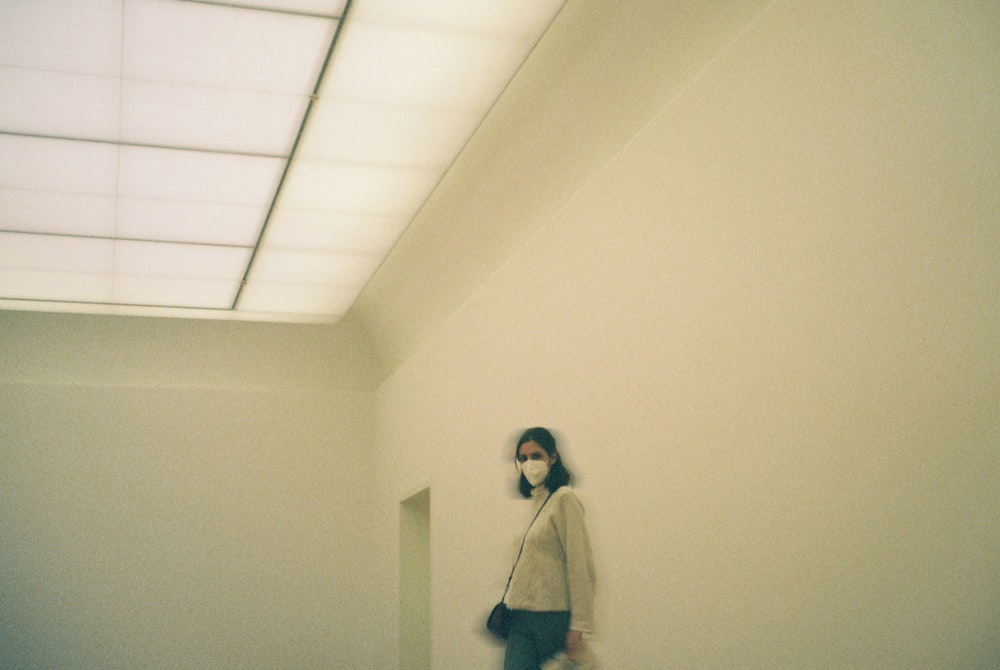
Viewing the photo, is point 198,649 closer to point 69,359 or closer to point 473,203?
point 69,359

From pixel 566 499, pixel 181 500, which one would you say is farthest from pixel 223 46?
pixel 181 500

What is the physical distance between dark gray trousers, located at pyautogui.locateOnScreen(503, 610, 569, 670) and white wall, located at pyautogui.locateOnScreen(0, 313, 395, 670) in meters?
7.72

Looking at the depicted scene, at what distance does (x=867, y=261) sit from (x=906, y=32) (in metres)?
1.04

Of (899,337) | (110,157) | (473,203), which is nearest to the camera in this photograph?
(899,337)

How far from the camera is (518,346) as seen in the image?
877cm

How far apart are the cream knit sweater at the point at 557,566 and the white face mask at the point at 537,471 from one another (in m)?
0.17

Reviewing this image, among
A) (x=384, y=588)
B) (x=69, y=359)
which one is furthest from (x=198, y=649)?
(x=69, y=359)

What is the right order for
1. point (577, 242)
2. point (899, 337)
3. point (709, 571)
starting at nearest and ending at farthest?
point (899, 337)
point (709, 571)
point (577, 242)

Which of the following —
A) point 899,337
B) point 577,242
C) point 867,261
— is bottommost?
point 899,337

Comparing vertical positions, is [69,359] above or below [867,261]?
→ above

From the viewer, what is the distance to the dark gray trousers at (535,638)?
17.4 feet

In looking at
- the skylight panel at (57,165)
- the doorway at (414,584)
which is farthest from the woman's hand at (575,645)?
the doorway at (414,584)

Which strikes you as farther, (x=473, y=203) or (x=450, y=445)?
(x=450, y=445)

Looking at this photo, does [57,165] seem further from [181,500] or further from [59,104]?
[181,500]
